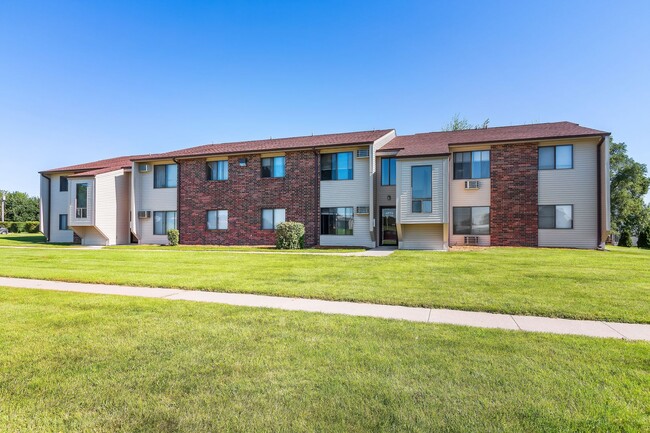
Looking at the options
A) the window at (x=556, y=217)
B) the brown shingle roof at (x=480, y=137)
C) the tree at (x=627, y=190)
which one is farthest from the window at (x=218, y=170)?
the tree at (x=627, y=190)

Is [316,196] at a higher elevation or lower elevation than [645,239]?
higher

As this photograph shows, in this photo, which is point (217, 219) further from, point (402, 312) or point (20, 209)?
point (20, 209)

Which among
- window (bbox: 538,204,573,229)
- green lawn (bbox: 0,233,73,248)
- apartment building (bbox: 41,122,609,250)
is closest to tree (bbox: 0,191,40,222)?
green lawn (bbox: 0,233,73,248)

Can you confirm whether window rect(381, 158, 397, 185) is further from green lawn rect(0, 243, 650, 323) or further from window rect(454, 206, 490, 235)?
green lawn rect(0, 243, 650, 323)

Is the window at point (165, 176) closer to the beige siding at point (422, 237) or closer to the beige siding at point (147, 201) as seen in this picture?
the beige siding at point (147, 201)

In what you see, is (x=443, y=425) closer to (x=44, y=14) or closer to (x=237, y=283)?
(x=237, y=283)

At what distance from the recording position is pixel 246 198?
1978cm

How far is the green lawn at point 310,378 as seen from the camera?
227 centimetres

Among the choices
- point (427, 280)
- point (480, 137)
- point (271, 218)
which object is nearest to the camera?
point (427, 280)

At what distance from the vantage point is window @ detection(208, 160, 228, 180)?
20.4m

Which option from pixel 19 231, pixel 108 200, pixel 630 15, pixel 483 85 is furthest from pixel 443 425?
pixel 19 231

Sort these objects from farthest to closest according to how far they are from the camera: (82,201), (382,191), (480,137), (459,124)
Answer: (459,124), (82,201), (382,191), (480,137)

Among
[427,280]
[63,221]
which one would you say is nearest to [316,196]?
[427,280]

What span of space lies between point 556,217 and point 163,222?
2345 cm
